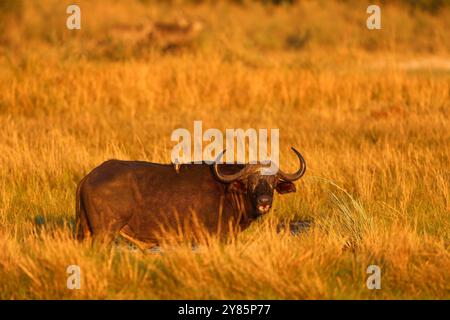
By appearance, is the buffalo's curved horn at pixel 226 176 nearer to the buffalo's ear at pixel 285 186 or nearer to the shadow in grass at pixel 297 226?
the buffalo's ear at pixel 285 186

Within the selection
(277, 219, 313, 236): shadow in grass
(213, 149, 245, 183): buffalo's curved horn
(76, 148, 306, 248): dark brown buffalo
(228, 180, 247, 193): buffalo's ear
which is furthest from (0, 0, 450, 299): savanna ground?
(213, 149, 245, 183): buffalo's curved horn

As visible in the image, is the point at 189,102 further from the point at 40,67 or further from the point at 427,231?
the point at 427,231

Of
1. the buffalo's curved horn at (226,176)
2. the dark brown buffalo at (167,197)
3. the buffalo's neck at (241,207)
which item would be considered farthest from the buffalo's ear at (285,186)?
the buffalo's curved horn at (226,176)

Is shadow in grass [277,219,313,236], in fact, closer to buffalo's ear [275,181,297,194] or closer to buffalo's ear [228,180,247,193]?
buffalo's ear [275,181,297,194]

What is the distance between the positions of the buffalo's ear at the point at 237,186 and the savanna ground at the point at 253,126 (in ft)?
1.17

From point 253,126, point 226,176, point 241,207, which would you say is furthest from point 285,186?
point 253,126

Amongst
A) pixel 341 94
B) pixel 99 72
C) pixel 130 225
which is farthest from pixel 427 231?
pixel 99 72

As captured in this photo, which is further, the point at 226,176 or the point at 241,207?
the point at 241,207

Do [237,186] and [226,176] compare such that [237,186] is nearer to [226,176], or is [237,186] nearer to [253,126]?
[226,176]

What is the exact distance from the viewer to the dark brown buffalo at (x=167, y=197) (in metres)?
8.62

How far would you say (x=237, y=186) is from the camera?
8.95m

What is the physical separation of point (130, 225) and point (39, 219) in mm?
1481

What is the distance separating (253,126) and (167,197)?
6.05 meters

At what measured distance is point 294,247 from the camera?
8.12 m
